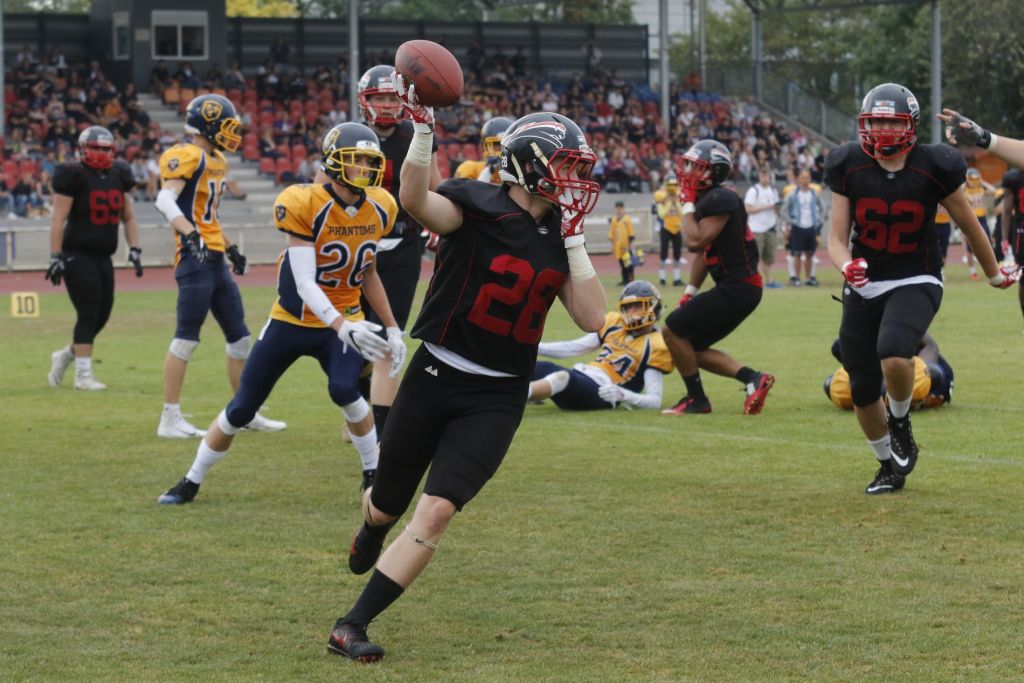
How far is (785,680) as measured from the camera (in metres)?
→ 4.73

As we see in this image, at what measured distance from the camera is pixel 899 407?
7.72m

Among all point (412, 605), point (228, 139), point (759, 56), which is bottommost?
point (412, 605)

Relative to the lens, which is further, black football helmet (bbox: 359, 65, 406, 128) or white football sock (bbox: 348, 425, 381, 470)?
black football helmet (bbox: 359, 65, 406, 128)

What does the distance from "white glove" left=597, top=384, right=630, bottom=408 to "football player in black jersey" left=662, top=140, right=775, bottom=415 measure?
0.40 metres

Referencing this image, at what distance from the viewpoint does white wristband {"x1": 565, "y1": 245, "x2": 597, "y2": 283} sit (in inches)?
206

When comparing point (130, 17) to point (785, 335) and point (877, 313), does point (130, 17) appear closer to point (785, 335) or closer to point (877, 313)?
A: point (785, 335)

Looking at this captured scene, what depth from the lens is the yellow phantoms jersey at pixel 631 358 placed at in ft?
36.9

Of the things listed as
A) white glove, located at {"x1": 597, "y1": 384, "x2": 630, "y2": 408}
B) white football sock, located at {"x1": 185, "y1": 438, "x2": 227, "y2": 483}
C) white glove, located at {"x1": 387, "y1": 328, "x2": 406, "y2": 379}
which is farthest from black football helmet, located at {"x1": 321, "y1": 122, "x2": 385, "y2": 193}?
white glove, located at {"x1": 597, "y1": 384, "x2": 630, "y2": 408}

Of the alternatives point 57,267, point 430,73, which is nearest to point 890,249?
point 430,73

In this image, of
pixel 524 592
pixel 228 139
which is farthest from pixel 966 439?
pixel 228 139

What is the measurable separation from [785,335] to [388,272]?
8503mm

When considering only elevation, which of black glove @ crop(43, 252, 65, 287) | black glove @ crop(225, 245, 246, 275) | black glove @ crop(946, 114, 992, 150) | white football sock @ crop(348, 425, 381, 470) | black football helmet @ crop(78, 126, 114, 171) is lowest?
white football sock @ crop(348, 425, 381, 470)

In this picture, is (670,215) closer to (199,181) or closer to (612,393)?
(612,393)

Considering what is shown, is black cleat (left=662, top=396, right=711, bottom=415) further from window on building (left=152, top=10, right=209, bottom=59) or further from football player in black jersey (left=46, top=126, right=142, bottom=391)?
window on building (left=152, top=10, right=209, bottom=59)
